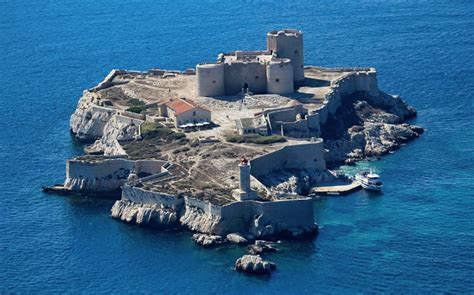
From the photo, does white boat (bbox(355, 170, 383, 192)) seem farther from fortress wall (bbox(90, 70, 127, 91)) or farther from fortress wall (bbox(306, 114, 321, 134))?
fortress wall (bbox(90, 70, 127, 91))

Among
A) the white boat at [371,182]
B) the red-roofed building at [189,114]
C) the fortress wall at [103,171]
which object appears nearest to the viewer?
the white boat at [371,182]

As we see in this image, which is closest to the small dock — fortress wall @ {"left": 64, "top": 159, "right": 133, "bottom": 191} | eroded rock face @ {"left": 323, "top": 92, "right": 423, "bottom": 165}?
eroded rock face @ {"left": 323, "top": 92, "right": 423, "bottom": 165}

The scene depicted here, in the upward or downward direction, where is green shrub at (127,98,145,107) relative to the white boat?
upward

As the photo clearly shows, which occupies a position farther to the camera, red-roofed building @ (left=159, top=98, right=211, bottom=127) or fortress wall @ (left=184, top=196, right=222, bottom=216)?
red-roofed building @ (left=159, top=98, right=211, bottom=127)

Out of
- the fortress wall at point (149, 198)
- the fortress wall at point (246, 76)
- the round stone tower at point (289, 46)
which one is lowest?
the fortress wall at point (149, 198)

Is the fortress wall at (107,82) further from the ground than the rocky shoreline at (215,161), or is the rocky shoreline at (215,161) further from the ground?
the fortress wall at (107,82)

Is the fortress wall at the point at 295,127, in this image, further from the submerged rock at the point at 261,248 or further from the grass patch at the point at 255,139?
the submerged rock at the point at 261,248

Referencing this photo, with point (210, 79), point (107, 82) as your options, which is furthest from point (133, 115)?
point (107, 82)

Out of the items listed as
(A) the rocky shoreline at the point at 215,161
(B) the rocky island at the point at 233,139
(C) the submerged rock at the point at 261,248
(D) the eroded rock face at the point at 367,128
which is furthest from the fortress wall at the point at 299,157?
(C) the submerged rock at the point at 261,248
